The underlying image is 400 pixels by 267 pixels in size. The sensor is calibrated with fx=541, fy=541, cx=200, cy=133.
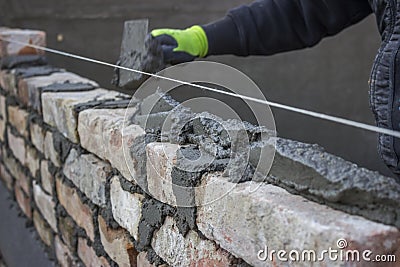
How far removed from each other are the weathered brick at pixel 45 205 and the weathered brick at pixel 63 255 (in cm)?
5

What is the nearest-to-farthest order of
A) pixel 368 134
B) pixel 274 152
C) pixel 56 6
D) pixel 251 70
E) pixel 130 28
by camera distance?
pixel 274 152, pixel 130 28, pixel 56 6, pixel 251 70, pixel 368 134

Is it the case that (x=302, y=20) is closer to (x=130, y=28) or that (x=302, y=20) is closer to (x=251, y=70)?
(x=130, y=28)

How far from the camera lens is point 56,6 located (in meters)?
3.56

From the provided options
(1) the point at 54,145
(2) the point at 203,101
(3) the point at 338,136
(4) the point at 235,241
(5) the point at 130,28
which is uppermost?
(5) the point at 130,28

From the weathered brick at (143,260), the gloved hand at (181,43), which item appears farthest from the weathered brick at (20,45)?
the weathered brick at (143,260)

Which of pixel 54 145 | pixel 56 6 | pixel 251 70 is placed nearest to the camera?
pixel 54 145

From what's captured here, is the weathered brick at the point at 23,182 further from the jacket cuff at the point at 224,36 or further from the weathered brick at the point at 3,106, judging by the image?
the jacket cuff at the point at 224,36

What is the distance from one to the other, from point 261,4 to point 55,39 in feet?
7.57

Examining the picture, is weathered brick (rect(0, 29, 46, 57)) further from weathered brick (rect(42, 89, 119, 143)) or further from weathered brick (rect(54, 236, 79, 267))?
weathered brick (rect(54, 236, 79, 267))

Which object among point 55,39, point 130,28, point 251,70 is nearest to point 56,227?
point 130,28

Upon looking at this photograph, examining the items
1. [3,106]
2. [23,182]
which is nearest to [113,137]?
[23,182]

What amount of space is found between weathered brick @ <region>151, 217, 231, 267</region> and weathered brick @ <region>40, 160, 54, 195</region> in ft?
2.67

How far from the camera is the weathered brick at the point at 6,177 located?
2.48 m

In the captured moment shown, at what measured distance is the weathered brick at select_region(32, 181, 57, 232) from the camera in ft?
5.92
